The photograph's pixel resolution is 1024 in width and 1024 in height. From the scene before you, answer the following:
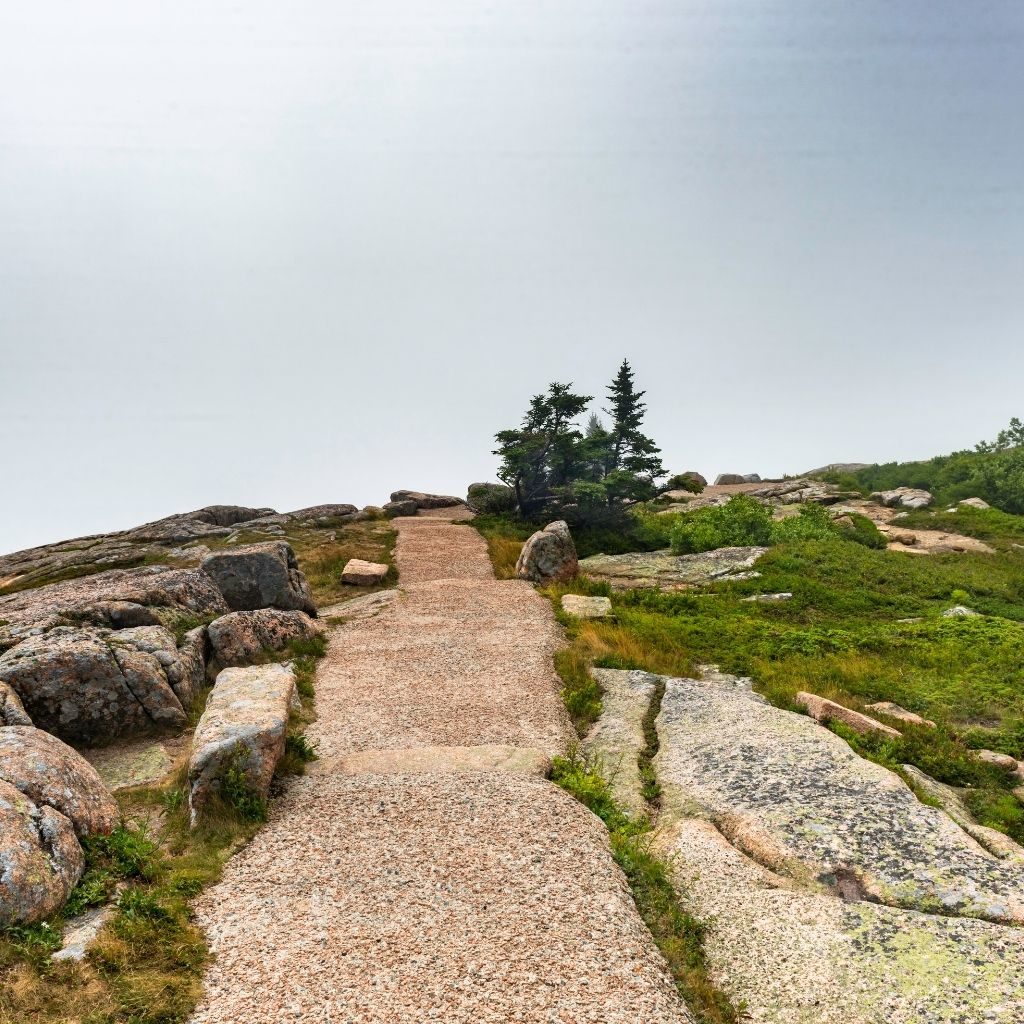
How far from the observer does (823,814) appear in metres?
8.84

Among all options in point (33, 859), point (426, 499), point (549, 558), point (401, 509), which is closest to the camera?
point (33, 859)

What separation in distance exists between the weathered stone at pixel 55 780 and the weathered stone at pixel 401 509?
47.0 meters

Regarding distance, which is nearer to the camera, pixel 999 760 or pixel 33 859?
pixel 33 859

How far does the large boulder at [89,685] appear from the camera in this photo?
40.4ft

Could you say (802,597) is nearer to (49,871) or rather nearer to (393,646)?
(393,646)

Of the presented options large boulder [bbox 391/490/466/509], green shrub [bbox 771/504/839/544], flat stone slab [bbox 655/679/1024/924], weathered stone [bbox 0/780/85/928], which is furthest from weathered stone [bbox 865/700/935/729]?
large boulder [bbox 391/490/466/509]

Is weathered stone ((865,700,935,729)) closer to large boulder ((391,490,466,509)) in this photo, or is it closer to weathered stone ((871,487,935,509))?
weathered stone ((871,487,935,509))

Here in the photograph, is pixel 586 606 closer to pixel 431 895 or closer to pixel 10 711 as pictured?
pixel 431 895

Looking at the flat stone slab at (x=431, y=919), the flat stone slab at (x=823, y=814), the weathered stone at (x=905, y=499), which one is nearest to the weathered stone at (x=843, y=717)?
the flat stone slab at (x=823, y=814)

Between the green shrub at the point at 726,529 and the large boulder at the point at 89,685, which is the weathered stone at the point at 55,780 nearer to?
the large boulder at the point at 89,685

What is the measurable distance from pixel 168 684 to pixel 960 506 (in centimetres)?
4878

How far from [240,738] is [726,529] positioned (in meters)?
29.7

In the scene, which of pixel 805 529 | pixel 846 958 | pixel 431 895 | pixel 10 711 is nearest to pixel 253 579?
pixel 10 711

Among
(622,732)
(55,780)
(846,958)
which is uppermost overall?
(55,780)
